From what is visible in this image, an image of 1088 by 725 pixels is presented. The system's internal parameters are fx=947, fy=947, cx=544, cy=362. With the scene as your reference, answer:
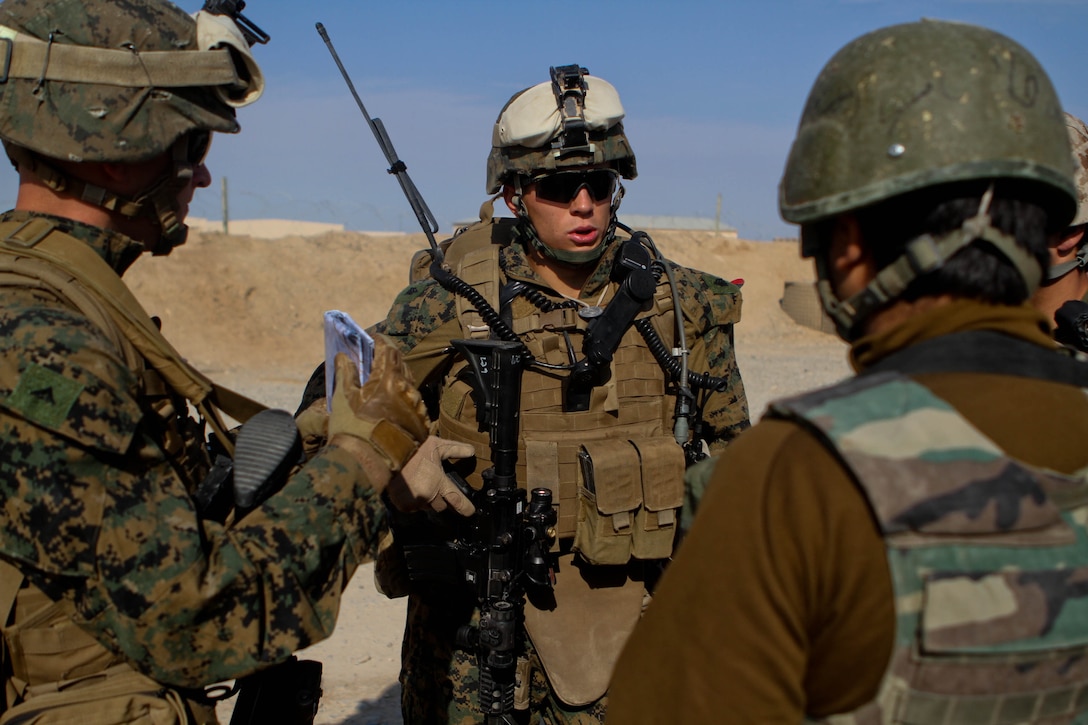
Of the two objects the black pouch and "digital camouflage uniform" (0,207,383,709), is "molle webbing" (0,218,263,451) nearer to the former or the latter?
"digital camouflage uniform" (0,207,383,709)

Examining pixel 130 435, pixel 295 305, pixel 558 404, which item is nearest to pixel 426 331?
pixel 558 404

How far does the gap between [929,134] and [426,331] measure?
2.30 meters

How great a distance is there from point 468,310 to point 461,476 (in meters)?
0.60

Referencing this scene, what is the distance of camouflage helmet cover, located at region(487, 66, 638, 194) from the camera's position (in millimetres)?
3486

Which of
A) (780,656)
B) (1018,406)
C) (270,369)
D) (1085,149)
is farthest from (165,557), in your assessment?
(270,369)

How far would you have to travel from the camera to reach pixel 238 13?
2.56m

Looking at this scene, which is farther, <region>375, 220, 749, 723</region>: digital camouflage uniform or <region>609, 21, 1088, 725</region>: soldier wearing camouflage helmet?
<region>375, 220, 749, 723</region>: digital camouflage uniform

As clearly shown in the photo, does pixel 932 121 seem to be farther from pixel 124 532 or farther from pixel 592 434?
pixel 592 434

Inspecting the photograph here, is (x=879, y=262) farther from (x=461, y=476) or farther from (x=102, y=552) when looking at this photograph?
(x=461, y=476)

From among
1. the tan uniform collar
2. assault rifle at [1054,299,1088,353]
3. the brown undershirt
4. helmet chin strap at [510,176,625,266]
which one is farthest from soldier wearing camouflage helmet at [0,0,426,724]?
assault rifle at [1054,299,1088,353]

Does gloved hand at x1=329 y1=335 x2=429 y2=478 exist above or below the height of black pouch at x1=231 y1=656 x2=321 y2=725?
above

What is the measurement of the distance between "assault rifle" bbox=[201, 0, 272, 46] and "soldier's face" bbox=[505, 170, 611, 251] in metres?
1.23

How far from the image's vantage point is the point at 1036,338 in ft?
4.64

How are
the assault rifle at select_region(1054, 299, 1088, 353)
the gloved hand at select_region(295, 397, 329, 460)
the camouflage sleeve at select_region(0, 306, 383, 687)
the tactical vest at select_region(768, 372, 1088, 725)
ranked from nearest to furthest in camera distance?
1. the tactical vest at select_region(768, 372, 1088, 725)
2. the camouflage sleeve at select_region(0, 306, 383, 687)
3. the gloved hand at select_region(295, 397, 329, 460)
4. the assault rifle at select_region(1054, 299, 1088, 353)
